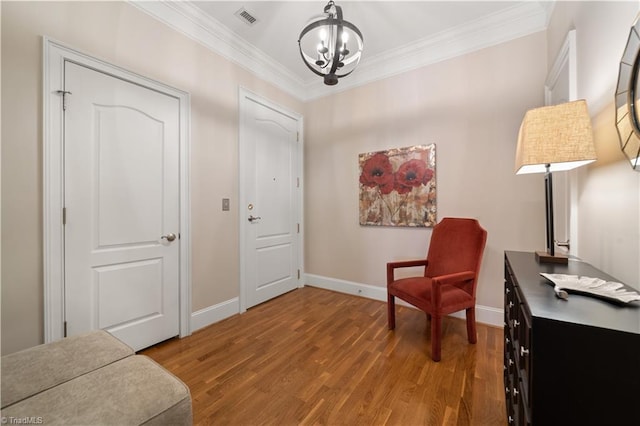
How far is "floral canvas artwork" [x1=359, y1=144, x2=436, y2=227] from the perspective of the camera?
2.78 meters

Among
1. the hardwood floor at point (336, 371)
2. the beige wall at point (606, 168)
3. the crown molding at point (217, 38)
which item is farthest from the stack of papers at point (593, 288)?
the crown molding at point (217, 38)

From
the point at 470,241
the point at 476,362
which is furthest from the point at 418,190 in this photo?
the point at 476,362

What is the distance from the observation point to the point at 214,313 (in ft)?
8.41

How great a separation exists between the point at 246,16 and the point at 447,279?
9.60 ft

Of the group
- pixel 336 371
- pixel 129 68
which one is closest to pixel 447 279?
pixel 336 371

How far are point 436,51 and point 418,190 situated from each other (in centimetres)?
148

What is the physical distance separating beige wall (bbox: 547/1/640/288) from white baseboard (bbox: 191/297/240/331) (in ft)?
9.36

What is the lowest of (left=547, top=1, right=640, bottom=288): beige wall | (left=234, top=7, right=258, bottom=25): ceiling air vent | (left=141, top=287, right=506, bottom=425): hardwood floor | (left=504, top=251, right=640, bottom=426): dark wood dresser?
(left=141, top=287, right=506, bottom=425): hardwood floor

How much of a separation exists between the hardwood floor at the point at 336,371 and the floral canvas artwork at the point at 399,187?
108 cm

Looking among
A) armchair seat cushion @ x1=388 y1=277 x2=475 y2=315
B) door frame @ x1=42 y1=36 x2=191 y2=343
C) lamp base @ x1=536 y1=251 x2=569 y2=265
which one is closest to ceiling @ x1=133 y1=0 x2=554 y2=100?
door frame @ x1=42 y1=36 x2=191 y2=343

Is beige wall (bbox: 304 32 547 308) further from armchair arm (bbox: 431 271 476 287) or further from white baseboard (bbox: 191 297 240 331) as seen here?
white baseboard (bbox: 191 297 240 331)

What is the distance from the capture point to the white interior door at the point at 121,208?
5.70ft

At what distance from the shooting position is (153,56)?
213 centimetres

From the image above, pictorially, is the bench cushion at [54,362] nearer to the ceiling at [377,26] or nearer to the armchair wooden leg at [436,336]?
the armchair wooden leg at [436,336]
